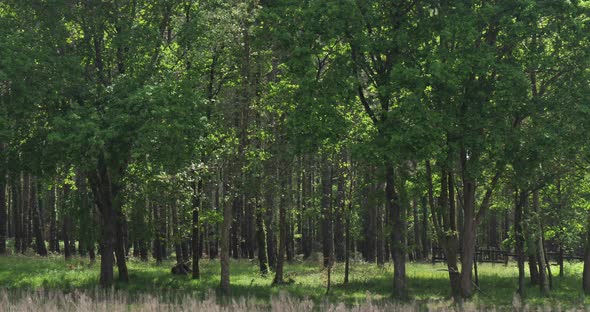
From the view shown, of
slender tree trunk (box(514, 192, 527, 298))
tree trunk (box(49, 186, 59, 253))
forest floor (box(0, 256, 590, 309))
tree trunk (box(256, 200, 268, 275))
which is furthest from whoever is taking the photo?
tree trunk (box(49, 186, 59, 253))

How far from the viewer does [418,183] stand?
2108 centimetres

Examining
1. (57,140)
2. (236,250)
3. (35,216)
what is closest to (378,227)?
(236,250)

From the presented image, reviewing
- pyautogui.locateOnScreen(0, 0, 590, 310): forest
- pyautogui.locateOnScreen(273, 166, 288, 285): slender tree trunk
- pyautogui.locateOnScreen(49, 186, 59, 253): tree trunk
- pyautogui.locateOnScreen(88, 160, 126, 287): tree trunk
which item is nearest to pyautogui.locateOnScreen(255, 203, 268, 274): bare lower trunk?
pyautogui.locateOnScreen(273, 166, 288, 285): slender tree trunk

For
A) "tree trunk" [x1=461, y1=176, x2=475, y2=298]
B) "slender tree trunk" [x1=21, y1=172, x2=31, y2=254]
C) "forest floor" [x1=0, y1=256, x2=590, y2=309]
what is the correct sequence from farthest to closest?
1. "slender tree trunk" [x1=21, y1=172, x2=31, y2=254]
2. "tree trunk" [x1=461, y1=176, x2=475, y2=298]
3. "forest floor" [x1=0, y1=256, x2=590, y2=309]

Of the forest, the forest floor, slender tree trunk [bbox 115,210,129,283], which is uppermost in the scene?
the forest

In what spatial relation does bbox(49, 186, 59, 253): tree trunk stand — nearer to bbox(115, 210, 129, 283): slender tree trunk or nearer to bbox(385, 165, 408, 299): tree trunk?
bbox(115, 210, 129, 283): slender tree trunk

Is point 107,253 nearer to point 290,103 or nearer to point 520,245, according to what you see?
point 290,103

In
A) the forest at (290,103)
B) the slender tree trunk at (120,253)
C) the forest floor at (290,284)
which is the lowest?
the forest floor at (290,284)

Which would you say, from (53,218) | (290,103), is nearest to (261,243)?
(290,103)

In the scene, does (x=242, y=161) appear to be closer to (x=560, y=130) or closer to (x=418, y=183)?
(x=418, y=183)

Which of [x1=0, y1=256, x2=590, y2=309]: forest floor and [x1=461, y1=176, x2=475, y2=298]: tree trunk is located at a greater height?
[x1=461, y1=176, x2=475, y2=298]: tree trunk

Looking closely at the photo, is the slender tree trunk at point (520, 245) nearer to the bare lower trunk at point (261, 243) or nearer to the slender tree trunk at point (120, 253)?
the bare lower trunk at point (261, 243)

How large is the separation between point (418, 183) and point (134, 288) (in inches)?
421

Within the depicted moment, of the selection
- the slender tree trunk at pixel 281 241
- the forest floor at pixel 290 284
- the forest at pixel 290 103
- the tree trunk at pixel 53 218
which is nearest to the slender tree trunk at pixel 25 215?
the tree trunk at pixel 53 218
